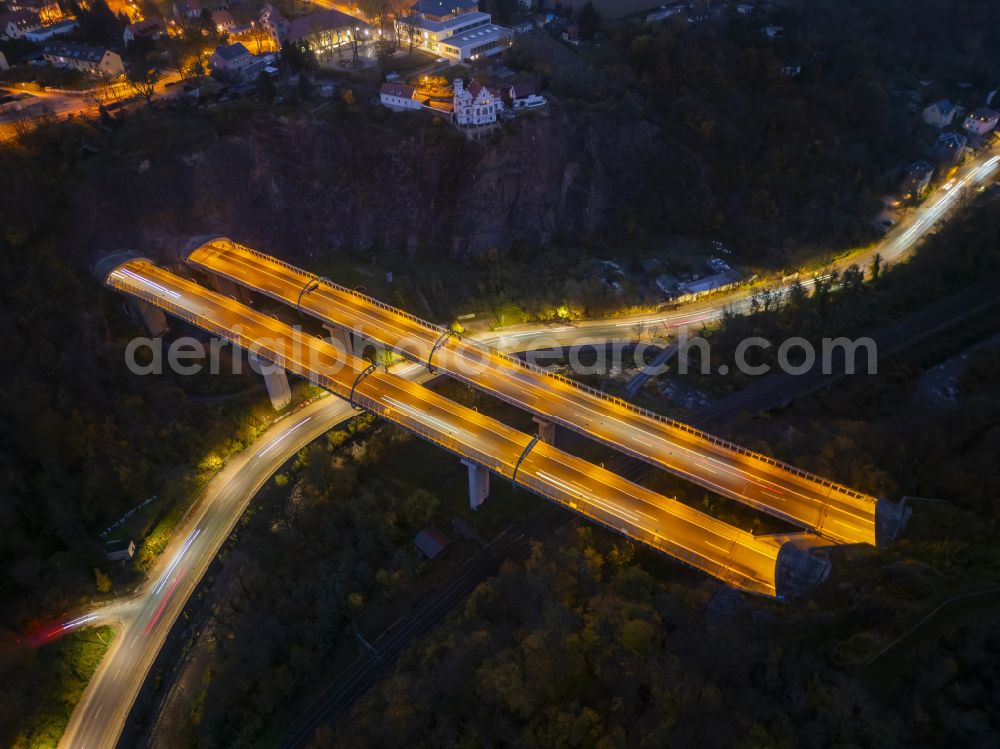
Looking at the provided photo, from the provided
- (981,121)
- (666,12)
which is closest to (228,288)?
(666,12)

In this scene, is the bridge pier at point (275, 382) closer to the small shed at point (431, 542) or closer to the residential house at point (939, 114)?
the small shed at point (431, 542)

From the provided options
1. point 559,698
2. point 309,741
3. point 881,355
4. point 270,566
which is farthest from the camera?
point 881,355

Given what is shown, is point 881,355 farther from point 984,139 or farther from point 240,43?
point 240,43

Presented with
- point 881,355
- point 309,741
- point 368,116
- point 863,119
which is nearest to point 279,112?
point 368,116

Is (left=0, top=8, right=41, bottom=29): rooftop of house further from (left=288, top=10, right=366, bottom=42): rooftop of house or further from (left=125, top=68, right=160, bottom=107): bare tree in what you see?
(left=288, top=10, right=366, bottom=42): rooftop of house

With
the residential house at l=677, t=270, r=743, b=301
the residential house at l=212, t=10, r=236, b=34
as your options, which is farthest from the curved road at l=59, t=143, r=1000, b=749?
the residential house at l=212, t=10, r=236, b=34

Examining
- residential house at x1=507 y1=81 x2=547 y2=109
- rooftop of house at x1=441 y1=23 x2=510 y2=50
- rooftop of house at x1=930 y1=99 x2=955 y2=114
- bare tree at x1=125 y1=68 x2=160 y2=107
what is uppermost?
rooftop of house at x1=441 y1=23 x2=510 y2=50
